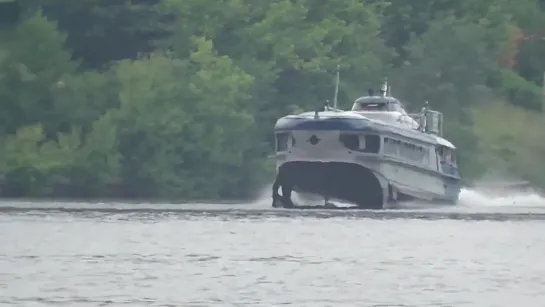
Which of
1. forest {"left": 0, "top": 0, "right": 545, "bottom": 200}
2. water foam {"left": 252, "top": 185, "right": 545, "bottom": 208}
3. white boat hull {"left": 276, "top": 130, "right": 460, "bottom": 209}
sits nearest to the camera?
white boat hull {"left": 276, "top": 130, "right": 460, "bottom": 209}

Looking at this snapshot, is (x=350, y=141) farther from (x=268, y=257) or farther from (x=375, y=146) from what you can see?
(x=268, y=257)

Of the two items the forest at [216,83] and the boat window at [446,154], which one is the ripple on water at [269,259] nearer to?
the boat window at [446,154]

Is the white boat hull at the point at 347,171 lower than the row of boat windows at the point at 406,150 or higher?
lower

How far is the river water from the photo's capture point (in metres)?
34.5

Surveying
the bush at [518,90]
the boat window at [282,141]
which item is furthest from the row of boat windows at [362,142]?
the bush at [518,90]

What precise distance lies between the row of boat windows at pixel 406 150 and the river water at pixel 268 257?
173cm

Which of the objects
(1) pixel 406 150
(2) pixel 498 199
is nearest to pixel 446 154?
(1) pixel 406 150

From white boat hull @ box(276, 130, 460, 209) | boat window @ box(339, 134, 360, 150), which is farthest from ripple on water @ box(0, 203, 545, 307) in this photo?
boat window @ box(339, 134, 360, 150)

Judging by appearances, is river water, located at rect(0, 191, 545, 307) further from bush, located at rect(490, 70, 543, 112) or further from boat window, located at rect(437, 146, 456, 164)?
bush, located at rect(490, 70, 543, 112)

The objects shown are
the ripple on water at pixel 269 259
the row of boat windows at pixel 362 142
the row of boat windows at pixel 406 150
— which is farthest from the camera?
the row of boat windows at pixel 406 150

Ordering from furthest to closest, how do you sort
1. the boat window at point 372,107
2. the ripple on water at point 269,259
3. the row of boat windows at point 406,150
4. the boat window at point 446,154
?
the boat window at point 446,154
the boat window at point 372,107
the row of boat windows at point 406,150
the ripple on water at point 269,259

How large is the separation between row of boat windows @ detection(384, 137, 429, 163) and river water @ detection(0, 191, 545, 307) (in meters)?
1.73

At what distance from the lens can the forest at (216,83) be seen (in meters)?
81.4

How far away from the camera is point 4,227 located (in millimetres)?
52062
